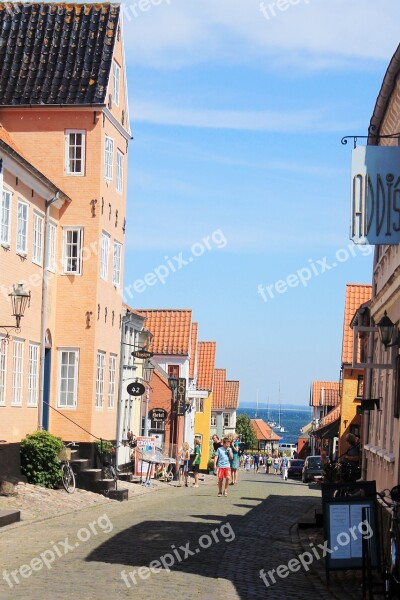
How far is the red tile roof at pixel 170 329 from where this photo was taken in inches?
2454

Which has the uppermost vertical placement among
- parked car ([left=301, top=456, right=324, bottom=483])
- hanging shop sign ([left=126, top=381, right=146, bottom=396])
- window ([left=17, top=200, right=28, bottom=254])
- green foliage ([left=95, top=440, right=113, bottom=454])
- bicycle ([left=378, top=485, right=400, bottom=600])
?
window ([left=17, top=200, right=28, bottom=254])

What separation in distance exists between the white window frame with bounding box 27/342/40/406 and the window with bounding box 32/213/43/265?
6.74ft

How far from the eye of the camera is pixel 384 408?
21.8 meters

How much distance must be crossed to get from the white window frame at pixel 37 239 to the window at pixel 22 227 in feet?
2.81

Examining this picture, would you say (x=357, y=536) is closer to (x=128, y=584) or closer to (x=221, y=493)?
(x=128, y=584)

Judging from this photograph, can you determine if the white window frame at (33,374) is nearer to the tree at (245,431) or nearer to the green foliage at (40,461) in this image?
the green foliage at (40,461)

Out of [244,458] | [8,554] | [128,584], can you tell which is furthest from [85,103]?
[244,458]

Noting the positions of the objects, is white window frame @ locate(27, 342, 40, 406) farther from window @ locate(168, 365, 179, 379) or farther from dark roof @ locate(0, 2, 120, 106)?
window @ locate(168, 365, 179, 379)

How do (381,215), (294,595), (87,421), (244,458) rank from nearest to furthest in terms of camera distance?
(294,595), (381,215), (87,421), (244,458)

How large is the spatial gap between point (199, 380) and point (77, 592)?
6273 cm

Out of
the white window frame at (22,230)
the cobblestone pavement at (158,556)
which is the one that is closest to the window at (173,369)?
the white window frame at (22,230)

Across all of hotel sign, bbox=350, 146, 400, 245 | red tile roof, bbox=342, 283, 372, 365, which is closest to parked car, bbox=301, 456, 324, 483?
red tile roof, bbox=342, 283, 372, 365

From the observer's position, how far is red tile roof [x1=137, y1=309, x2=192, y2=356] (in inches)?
2454

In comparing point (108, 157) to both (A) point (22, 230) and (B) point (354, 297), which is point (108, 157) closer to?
(A) point (22, 230)
